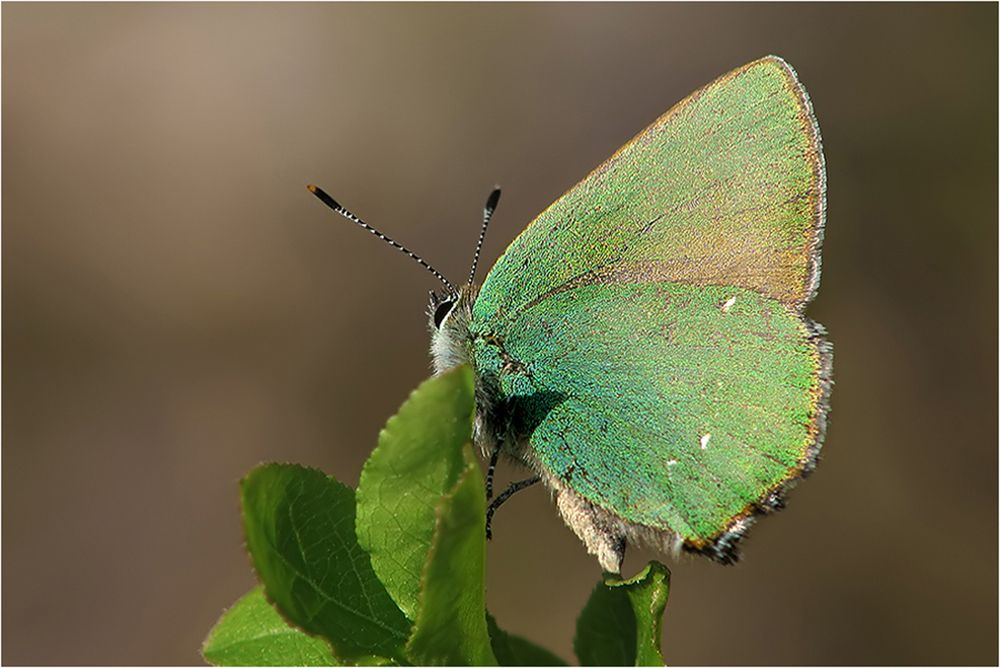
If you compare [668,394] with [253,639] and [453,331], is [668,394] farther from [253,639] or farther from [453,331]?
[253,639]

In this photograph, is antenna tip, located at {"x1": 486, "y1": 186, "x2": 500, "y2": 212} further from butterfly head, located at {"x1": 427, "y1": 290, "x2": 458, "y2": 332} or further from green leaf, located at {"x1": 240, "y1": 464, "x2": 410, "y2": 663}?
green leaf, located at {"x1": 240, "y1": 464, "x2": 410, "y2": 663}

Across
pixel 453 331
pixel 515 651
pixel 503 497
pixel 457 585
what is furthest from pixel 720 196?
pixel 457 585

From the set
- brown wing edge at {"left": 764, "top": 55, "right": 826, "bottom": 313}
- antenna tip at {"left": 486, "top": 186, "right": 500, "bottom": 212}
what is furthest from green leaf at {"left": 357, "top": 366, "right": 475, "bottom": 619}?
antenna tip at {"left": 486, "top": 186, "right": 500, "bottom": 212}

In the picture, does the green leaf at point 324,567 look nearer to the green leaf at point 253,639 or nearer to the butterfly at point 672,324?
the green leaf at point 253,639

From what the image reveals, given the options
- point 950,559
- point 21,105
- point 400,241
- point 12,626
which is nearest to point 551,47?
point 400,241

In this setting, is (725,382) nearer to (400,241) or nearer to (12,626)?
(400,241)

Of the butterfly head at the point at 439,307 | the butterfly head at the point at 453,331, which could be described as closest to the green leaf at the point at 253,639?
the butterfly head at the point at 453,331
